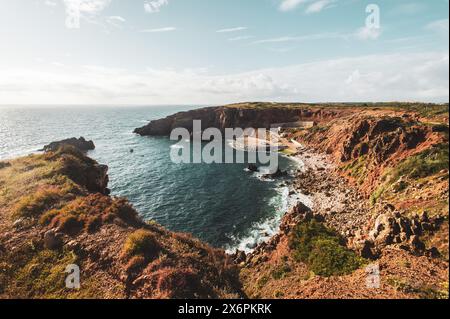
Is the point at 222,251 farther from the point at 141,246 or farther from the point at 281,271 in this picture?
the point at 141,246

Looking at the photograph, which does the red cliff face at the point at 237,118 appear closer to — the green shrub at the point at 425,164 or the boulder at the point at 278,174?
the boulder at the point at 278,174

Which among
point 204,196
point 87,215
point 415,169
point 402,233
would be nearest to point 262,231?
point 204,196

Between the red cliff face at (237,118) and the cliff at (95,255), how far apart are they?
95.0 meters

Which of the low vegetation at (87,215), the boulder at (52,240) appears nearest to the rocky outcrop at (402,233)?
the low vegetation at (87,215)

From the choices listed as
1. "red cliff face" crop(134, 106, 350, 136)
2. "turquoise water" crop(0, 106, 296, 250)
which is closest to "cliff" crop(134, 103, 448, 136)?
"red cliff face" crop(134, 106, 350, 136)

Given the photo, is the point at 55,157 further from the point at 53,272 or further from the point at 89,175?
the point at 53,272

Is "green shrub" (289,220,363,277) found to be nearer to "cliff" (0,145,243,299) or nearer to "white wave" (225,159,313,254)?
"cliff" (0,145,243,299)

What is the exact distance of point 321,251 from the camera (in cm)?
2103

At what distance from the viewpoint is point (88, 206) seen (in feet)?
74.9

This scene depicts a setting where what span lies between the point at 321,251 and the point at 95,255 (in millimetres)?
18221

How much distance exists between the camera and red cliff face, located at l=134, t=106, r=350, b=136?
11069 cm

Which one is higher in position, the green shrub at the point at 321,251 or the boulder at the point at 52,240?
the boulder at the point at 52,240

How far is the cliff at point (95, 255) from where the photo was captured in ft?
46.7
